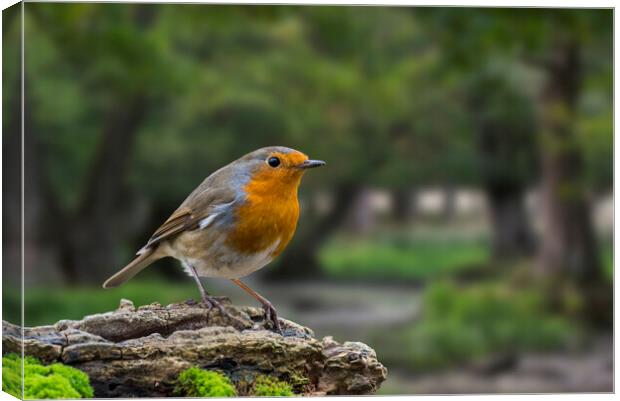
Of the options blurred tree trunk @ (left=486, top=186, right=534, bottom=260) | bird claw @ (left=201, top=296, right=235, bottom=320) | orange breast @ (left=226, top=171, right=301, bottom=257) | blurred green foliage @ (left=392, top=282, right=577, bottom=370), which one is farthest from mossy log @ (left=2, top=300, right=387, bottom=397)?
blurred green foliage @ (left=392, top=282, right=577, bottom=370)

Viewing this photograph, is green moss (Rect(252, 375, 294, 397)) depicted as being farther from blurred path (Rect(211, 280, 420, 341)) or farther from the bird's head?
blurred path (Rect(211, 280, 420, 341))

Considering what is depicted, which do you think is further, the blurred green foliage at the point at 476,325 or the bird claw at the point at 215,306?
the blurred green foliage at the point at 476,325

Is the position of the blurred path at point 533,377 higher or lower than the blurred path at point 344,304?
lower

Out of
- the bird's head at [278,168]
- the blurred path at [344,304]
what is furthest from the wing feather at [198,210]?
the blurred path at [344,304]

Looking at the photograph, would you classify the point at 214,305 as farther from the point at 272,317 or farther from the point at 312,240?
the point at 312,240

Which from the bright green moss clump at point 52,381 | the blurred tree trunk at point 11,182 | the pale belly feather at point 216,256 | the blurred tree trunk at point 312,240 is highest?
the blurred tree trunk at point 312,240

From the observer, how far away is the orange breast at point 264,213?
3.55 metres

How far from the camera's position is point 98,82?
7.49 m

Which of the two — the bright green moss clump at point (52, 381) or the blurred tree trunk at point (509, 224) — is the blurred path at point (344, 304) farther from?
the bright green moss clump at point (52, 381)

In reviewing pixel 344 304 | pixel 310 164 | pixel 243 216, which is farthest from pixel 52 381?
pixel 344 304

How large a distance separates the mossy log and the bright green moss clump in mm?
35

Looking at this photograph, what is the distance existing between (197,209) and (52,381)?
2.89 ft

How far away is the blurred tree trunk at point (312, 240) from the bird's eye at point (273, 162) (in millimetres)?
3837

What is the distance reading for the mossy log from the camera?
372 cm
